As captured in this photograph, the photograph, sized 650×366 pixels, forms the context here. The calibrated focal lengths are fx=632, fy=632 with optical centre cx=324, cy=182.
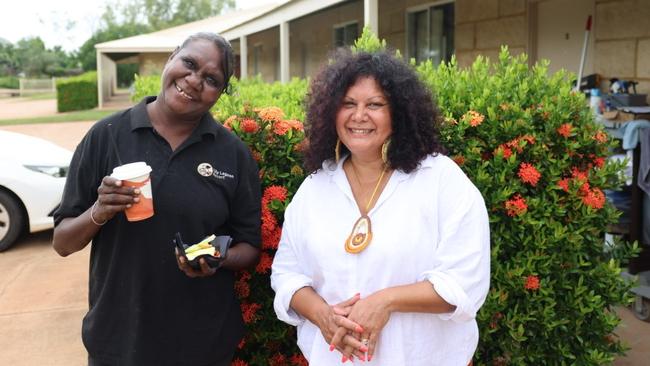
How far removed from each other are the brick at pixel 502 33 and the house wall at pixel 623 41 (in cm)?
130

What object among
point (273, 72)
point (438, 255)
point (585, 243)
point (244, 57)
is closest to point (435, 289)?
point (438, 255)

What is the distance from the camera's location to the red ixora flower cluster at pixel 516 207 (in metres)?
3.15

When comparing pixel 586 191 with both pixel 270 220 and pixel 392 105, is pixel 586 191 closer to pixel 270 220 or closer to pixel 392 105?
pixel 392 105

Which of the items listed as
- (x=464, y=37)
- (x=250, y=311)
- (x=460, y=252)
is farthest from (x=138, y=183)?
(x=464, y=37)

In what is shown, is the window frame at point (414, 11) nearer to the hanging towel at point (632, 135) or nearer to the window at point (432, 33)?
the window at point (432, 33)

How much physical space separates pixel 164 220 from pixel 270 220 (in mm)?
914

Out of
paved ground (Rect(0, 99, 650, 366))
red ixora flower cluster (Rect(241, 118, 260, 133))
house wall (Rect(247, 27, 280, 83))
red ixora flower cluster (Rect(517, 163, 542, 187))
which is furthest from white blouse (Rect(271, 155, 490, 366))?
house wall (Rect(247, 27, 280, 83))

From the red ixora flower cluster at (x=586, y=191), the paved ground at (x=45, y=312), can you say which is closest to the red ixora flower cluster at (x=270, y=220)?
the red ixora flower cluster at (x=586, y=191)

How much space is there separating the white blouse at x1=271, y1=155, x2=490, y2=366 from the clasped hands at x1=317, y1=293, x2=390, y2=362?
65 millimetres

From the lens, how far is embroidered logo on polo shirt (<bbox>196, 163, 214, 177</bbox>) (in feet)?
7.62

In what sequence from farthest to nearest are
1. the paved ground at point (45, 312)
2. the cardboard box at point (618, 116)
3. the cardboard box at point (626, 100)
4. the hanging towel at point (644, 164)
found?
1. the cardboard box at point (626, 100)
2. the cardboard box at point (618, 116)
3. the hanging towel at point (644, 164)
4. the paved ground at point (45, 312)

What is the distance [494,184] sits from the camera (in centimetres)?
320

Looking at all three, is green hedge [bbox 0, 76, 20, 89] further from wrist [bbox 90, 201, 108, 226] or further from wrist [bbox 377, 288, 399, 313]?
wrist [bbox 377, 288, 399, 313]

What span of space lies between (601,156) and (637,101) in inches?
146
